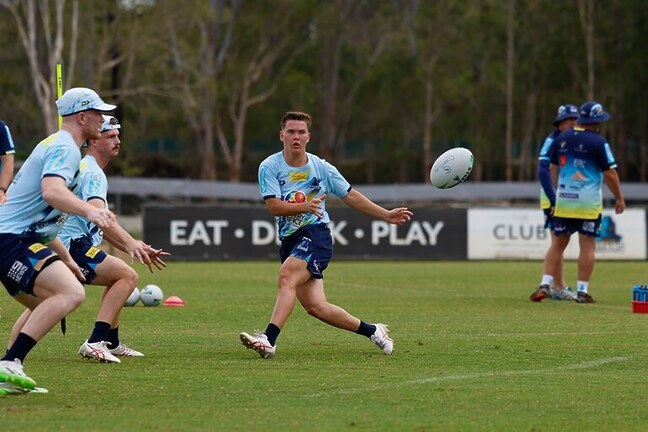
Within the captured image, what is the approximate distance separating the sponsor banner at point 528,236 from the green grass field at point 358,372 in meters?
13.0

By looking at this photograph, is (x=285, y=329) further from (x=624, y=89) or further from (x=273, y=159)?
(x=624, y=89)

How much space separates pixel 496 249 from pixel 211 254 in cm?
662

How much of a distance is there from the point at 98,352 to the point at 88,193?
1.32 metres

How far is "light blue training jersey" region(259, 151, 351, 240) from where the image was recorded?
37.3ft

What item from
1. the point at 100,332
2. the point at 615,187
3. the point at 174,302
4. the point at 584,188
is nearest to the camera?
the point at 100,332

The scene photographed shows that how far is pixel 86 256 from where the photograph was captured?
1128 cm

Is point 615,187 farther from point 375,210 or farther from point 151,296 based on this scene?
point 375,210

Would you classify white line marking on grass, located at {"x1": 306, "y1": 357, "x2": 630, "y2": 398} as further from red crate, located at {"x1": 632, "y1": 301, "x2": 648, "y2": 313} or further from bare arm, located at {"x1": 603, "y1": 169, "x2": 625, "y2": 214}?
bare arm, located at {"x1": 603, "y1": 169, "x2": 625, "y2": 214}

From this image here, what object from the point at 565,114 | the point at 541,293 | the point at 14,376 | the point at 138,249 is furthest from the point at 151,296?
the point at 14,376

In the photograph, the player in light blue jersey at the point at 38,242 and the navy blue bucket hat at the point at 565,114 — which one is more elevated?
the navy blue bucket hat at the point at 565,114

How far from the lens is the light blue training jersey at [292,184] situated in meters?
11.4

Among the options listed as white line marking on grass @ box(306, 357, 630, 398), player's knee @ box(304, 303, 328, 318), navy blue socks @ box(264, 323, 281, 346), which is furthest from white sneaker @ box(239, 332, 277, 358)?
white line marking on grass @ box(306, 357, 630, 398)

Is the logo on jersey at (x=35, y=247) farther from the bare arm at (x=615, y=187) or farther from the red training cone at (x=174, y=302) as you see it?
the bare arm at (x=615, y=187)

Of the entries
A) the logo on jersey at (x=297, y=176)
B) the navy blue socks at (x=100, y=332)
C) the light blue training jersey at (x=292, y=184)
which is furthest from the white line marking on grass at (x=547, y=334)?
the navy blue socks at (x=100, y=332)
